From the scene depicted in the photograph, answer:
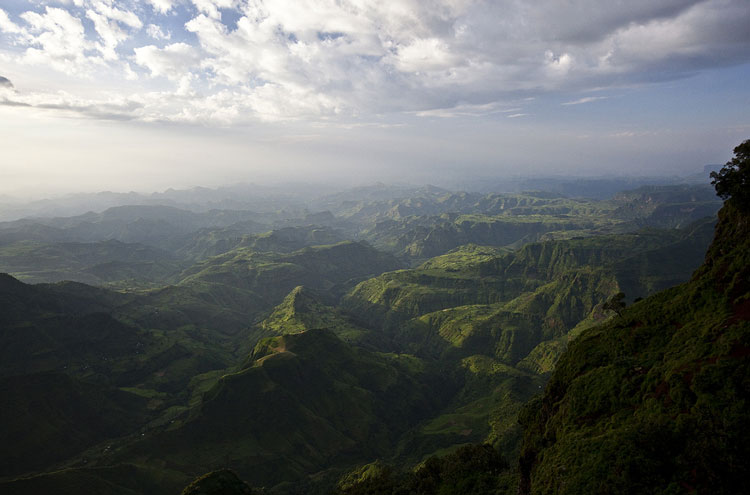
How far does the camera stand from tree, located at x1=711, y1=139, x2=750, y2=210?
196 ft

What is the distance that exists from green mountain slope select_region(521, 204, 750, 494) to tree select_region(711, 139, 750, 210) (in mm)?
2807

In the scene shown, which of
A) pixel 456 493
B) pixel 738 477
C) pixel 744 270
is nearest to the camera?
pixel 738 477

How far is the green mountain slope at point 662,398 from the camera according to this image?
38.1 m

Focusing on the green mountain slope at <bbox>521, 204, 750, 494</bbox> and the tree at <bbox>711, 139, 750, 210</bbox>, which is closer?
the green mountain slope at <bbox>521, 204, 750, 494</bbox>

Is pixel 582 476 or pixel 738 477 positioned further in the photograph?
pixel 582 476

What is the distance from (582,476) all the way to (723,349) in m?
23.1

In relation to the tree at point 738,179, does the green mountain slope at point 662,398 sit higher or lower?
lower

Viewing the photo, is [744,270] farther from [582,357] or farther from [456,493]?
[456,493]

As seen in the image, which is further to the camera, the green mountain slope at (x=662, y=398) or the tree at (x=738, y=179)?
the tree at (x=738, y=179)

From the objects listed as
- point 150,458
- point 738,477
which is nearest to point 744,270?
point 738,477

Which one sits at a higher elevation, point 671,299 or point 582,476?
point 671,299

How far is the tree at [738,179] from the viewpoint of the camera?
5962 cm

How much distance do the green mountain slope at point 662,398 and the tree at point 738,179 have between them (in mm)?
2807

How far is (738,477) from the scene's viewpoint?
1372 inches
